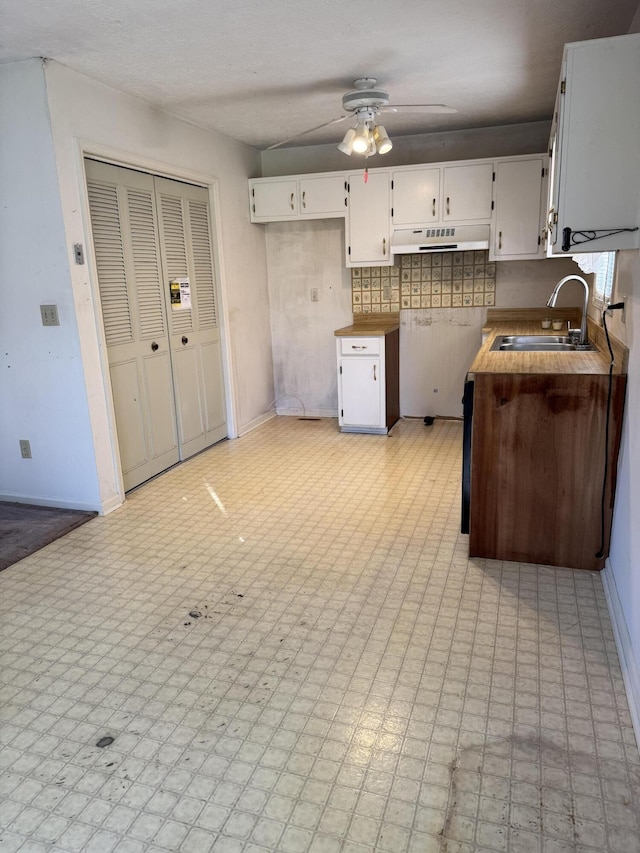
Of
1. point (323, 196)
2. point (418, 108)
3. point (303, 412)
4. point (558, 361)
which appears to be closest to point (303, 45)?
point (418, 108)

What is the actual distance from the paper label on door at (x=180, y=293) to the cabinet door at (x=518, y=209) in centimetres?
233

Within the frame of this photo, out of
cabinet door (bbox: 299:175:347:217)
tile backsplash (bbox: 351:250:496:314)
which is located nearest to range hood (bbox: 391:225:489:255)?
tile backsplash (bbox: 351:250:496:314)

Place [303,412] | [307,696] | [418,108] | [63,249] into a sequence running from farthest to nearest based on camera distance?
[303,412]
[418,108]
[63,249]
[307,696]

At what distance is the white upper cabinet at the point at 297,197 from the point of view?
15.5ft

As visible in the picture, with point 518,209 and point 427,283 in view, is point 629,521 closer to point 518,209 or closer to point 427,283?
point 518,209

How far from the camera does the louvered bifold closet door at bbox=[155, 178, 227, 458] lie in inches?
159

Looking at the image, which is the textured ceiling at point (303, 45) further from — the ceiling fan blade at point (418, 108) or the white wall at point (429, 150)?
the white wall at point (429, 150)

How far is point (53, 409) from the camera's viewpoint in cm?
333

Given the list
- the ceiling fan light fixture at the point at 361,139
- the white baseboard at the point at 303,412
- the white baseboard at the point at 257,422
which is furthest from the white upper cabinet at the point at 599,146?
the white baseboard at the point at 303,412

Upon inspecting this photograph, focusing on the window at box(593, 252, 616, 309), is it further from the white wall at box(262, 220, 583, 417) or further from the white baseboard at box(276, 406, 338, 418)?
the white baseboard at box(276, 406, 338, 418)

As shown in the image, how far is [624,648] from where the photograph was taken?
1976mm

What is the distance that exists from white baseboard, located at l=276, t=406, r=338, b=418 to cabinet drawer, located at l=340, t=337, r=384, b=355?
0.95m

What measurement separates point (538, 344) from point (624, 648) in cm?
216

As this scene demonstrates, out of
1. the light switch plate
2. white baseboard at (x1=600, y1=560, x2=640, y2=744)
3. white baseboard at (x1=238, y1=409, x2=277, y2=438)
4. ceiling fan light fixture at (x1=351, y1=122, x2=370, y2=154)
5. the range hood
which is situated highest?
ceiling fan light fixture at (x1=351, y1=122, x2=370, y2=154)
